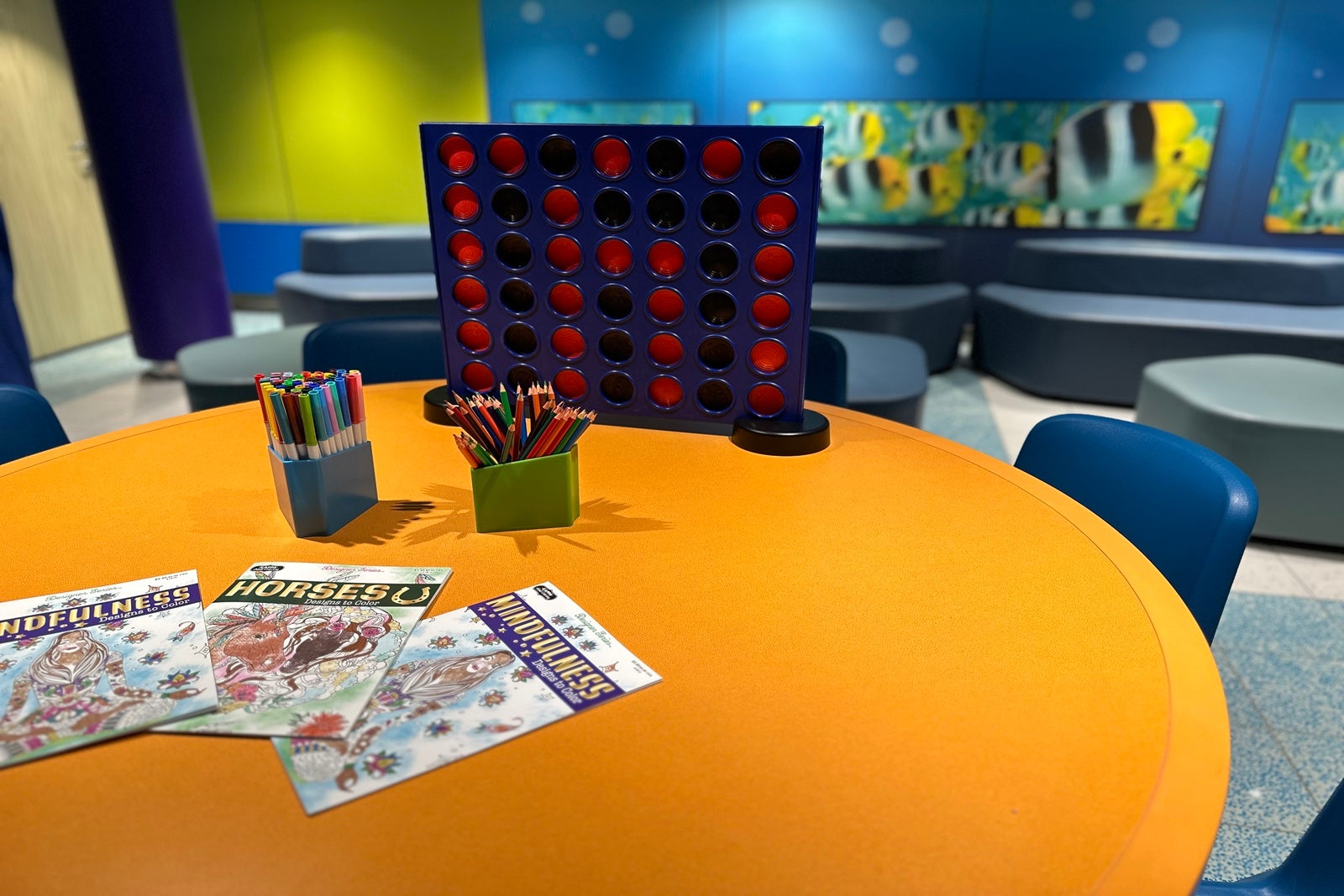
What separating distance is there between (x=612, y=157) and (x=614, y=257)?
138 mm

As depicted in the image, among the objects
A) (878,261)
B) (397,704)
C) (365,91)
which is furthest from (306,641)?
(365,91)

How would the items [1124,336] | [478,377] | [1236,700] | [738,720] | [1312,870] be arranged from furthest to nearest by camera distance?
[1124,336]
[1236,700]
[478,377]
[1312,870]
[738,720]

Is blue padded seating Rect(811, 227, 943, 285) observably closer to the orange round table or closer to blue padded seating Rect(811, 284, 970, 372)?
blue padded seating Rect(811, 284, 970, 372)

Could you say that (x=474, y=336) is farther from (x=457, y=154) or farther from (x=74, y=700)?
(x=74, y=700)

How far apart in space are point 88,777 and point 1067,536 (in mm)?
991

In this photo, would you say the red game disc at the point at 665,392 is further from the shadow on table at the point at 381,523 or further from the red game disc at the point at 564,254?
the shadow on table at the point at 381,523

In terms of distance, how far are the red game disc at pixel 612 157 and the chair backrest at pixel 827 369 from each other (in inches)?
30.9

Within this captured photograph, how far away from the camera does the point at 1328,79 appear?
4.53 m

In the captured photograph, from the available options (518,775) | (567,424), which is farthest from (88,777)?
(567,424)

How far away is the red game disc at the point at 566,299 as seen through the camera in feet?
4.00

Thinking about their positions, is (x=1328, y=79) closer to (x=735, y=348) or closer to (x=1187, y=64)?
(x=1187, y=64)

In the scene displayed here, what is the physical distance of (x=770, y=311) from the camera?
1.16 metres

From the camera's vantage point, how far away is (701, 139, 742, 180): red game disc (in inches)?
43.0

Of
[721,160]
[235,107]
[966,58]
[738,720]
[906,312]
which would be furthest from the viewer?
[235,107]
